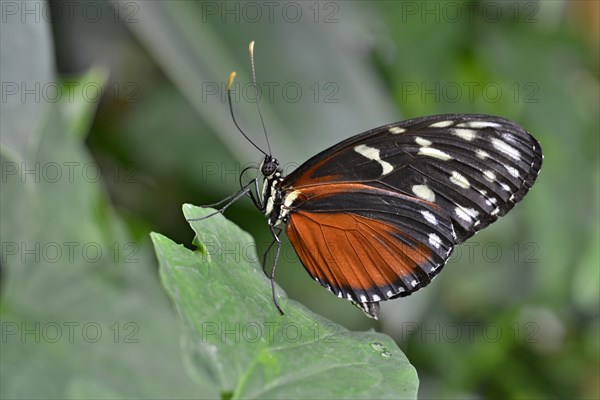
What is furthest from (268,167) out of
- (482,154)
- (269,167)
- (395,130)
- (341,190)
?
(482,154)

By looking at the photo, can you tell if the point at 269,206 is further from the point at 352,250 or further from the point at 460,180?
the point at 460,180

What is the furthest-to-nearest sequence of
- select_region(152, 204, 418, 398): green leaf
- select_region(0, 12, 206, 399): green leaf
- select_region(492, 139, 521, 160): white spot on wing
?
select_region(492, 139, 521, 160): white spot on wing < select_region(0, 12, 206, 399): green leaf < select_region(152, 204, 418, 398): green leaf

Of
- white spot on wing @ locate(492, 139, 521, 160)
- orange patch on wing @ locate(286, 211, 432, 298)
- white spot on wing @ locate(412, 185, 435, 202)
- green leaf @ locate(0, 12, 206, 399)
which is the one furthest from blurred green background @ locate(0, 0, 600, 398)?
white spot on wing @ locate(492, 139, 521, 160)

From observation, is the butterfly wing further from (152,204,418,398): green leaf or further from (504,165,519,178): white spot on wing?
(152,204,418,398): green leaf

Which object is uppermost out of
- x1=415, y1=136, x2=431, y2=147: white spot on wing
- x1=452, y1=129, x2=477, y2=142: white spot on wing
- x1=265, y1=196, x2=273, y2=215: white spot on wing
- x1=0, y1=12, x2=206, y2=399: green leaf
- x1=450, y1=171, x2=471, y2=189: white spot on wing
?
x1=452, y1=129, x2=477, y2=142: white spot on wing

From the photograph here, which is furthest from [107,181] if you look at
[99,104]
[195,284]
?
[195,284]

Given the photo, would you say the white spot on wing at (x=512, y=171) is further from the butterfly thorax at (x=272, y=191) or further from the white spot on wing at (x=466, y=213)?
the butterfly thorax at (x=272, y=191)

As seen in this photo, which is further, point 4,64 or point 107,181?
point 107,181

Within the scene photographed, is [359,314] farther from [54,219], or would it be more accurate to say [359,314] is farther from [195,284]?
[195,284]
